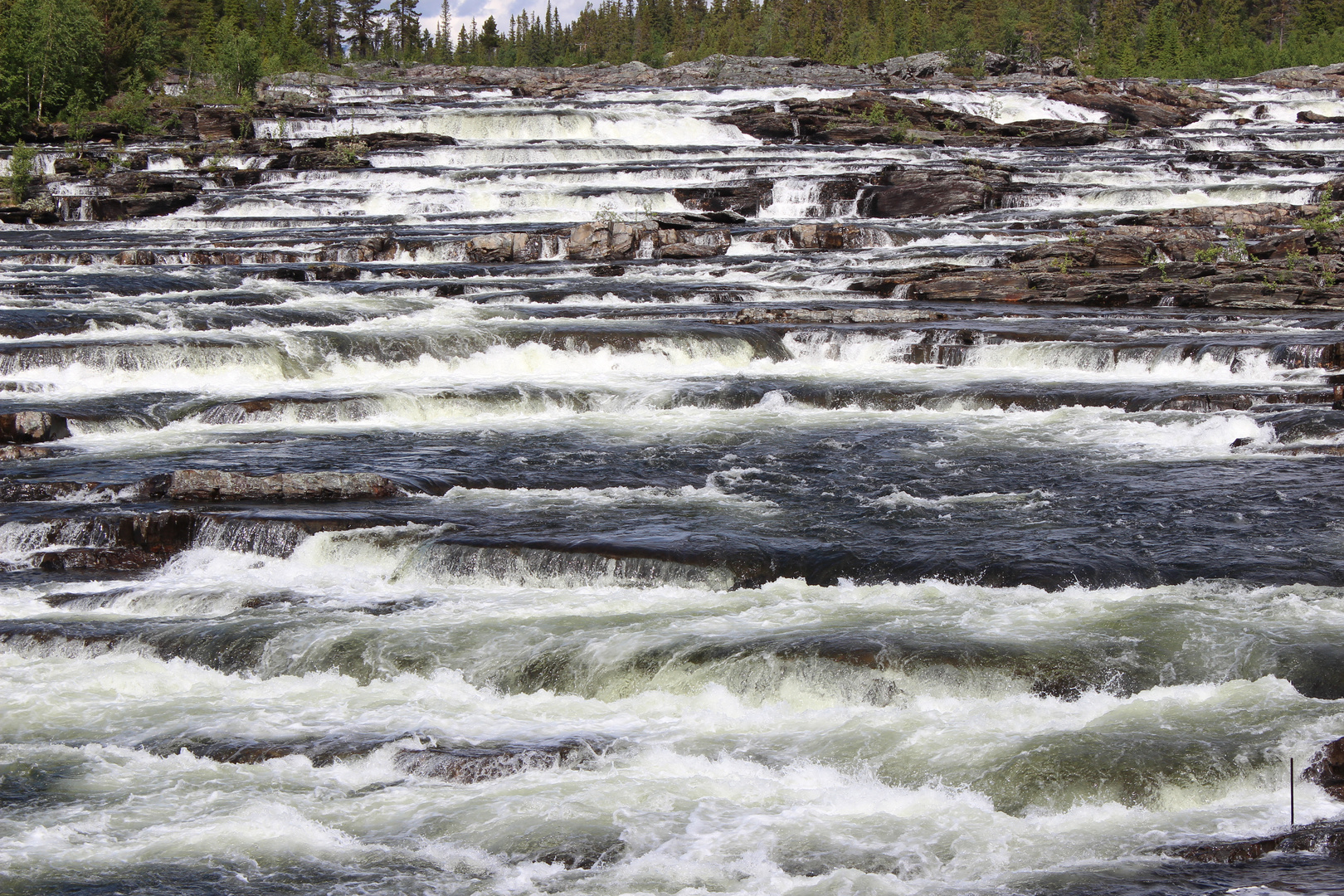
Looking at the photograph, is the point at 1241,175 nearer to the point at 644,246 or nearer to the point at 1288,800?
the point at 644,246

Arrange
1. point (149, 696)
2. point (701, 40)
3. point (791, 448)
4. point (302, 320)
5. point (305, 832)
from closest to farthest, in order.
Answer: point (305, 832) < point (149, 696) < point (791, 448) < point (302, 320) < point (701, 40)

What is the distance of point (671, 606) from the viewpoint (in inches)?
407

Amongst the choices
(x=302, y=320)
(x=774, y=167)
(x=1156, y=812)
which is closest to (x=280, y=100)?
(x=774, y=167)

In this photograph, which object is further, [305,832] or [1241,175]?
[1241,175]

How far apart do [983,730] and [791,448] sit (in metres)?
7.49

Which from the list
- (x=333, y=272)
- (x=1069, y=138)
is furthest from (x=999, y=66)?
(x=333, y=272)

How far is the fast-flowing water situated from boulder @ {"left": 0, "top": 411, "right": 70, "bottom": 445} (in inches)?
15.4

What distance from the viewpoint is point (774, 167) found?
3988cm

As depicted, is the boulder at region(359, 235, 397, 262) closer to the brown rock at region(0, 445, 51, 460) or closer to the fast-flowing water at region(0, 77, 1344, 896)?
the fast-flowing water at region(0, 77, 1344, 896)

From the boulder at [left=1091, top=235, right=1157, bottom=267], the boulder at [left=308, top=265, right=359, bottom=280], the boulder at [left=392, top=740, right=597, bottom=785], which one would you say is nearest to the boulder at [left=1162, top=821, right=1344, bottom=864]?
the boulder at [left=392, top=740, right=597, bottom=785]

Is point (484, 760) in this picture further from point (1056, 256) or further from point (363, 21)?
point (363, 21)

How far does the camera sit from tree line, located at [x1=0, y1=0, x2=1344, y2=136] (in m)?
54.8

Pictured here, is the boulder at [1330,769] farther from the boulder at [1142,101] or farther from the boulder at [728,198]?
the boulder at [1142,101]

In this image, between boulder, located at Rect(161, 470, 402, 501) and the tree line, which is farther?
the tree line
